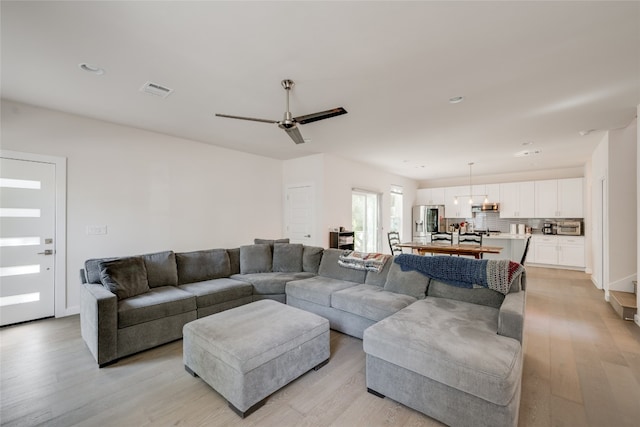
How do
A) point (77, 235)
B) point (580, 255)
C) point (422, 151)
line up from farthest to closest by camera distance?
1. point (580, 255)
2. point (422, 151)
3. point (77, 235)

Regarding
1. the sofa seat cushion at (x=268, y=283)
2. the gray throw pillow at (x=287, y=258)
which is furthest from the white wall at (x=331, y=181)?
the sofa seat cushion at (x=268, y=283)

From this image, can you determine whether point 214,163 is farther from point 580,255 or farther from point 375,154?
point 580,255

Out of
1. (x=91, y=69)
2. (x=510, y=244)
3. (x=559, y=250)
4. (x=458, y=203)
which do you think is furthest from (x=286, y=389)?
(x=458, y=203)

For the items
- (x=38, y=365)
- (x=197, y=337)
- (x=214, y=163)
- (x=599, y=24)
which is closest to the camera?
(x=599, y=24)

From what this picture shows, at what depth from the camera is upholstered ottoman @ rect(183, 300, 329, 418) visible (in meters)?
1.86

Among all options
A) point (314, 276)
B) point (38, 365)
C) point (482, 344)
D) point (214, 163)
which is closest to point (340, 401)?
point (482, 344)

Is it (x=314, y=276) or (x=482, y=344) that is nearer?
(x=482, y=344)

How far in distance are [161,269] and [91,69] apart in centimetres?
227

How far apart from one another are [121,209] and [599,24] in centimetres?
558

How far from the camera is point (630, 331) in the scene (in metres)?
3.13

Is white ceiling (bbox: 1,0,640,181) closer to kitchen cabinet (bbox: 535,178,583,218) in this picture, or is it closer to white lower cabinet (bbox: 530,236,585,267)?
kitchen cabinet (bbox: 535,178,583,218)

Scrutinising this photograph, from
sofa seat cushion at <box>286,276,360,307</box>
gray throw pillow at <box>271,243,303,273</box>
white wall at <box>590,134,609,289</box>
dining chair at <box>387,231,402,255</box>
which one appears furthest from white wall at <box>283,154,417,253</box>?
white wall at <box>590,134,609,289</box>

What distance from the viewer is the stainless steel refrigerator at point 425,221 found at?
875 cm

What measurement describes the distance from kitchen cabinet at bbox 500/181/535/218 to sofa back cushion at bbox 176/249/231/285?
7.72m
